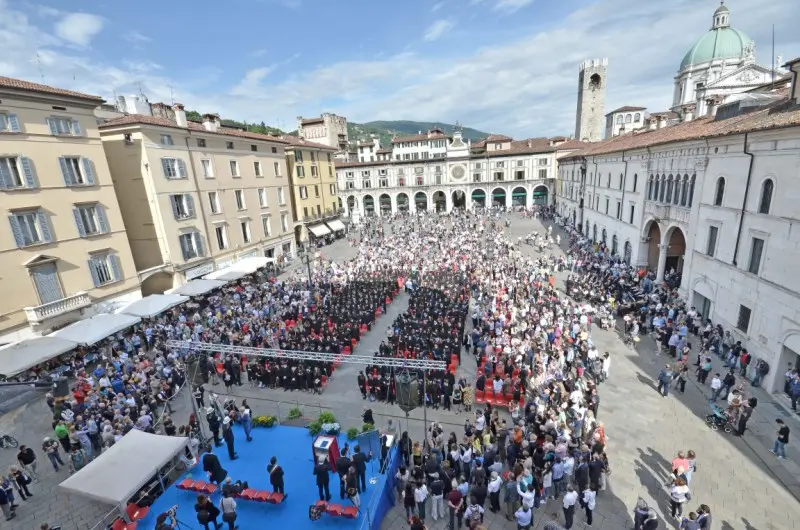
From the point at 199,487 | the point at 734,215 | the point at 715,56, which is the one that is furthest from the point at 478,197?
the point at 199,487

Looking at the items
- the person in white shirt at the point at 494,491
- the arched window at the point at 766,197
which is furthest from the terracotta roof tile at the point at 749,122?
the person in white shirt at the point at 494,491

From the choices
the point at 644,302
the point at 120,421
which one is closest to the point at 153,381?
the point at 120,421

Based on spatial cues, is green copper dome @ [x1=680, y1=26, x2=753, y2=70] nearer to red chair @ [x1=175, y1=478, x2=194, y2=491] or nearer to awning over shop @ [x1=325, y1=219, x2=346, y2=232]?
awning over shop @ [x1=325, y1=219, x2=346, y2=232]

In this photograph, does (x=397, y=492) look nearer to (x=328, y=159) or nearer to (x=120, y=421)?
(x=120, y=421)

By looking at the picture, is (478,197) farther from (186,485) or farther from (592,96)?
(186,485)

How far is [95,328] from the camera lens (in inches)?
685

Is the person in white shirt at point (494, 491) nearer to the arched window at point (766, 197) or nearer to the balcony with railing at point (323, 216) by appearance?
the arched window at point (766, 197)

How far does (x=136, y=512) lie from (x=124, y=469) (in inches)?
42.6

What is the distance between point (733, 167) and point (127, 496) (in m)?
24.4

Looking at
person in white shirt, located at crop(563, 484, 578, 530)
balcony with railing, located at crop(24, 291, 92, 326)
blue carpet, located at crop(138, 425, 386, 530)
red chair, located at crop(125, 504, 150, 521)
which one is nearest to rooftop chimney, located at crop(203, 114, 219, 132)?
balcony with railing, located at crop(24, 291, 92, 326)

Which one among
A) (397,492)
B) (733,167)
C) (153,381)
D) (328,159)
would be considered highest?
(328,159)

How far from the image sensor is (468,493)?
396 inches

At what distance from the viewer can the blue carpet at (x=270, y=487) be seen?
9.33 metres

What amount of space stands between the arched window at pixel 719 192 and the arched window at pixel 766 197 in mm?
2763
